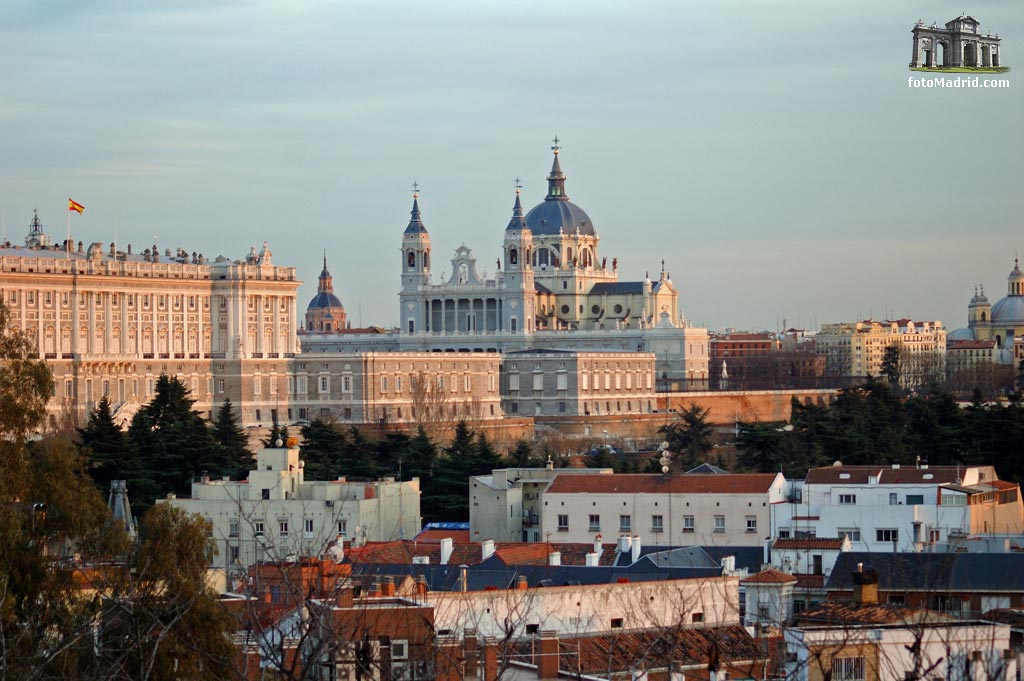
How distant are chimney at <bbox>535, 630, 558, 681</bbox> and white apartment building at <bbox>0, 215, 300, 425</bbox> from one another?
9410 cm

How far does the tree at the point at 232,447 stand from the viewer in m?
77.8

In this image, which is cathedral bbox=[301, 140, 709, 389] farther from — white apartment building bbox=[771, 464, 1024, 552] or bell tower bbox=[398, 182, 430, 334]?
white apartment building bbox=[771, 464, 1024, 552]

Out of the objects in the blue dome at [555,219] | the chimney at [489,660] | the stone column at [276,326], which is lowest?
the chimney at [489,660]

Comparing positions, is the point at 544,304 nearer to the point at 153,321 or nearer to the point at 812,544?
the point at 153,321

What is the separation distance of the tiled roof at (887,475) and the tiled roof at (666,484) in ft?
4.52

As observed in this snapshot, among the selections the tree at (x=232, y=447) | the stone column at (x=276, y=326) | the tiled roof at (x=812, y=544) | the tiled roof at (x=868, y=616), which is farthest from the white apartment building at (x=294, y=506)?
the stone column at (x=276, y=326)

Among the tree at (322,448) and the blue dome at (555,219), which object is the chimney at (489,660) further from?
the blue dome at (555,219)

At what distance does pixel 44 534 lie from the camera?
3247cm

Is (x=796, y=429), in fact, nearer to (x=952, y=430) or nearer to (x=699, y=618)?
(x=952, y=430)

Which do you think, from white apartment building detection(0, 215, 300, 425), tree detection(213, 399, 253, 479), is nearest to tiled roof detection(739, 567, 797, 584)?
tree detection(213, 399, 253, 479)

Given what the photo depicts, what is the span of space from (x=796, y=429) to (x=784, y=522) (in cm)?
3252

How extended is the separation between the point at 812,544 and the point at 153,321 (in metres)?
89.5

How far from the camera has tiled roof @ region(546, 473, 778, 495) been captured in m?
58.8

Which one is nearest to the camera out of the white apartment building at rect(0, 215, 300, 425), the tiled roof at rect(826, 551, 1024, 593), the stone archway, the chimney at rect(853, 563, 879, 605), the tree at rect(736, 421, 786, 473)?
A: the chimney at rect(853, 563, 879, 605)
